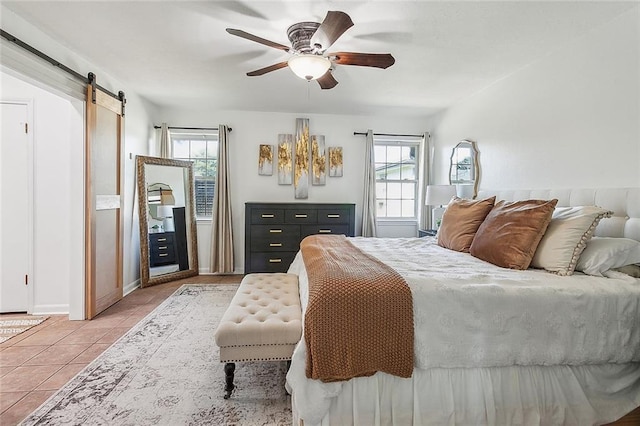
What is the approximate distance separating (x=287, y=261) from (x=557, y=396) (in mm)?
3353

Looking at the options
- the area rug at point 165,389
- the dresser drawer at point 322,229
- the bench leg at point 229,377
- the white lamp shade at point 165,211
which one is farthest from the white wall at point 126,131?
the dresser drawer at point 322,229

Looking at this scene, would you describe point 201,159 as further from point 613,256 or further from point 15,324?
point 613,256

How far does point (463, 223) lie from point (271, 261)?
2.61m

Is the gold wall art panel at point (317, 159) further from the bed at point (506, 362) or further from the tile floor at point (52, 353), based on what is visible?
the bed at point (506, 362)

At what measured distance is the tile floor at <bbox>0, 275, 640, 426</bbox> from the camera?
1.81 m

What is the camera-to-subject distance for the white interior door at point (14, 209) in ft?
10.2

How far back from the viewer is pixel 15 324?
290 centimetres

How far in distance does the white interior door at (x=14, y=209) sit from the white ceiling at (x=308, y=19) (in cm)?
100

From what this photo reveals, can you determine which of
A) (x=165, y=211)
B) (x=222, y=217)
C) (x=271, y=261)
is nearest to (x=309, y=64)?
(x=271, y=261)

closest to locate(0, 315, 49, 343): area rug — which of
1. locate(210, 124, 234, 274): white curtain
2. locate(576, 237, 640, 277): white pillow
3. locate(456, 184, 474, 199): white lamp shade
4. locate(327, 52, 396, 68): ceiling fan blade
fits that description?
locate(210, 124, 234, 274): white curtain

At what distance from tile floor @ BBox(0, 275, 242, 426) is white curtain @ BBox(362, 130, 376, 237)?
2992mm

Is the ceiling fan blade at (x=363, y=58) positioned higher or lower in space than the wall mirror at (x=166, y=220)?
higher

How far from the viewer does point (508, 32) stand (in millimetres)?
2453

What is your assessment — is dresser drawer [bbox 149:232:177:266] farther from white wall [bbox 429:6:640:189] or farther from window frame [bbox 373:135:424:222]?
white wall [bbox 429:6:640:189]
